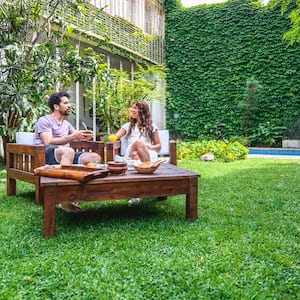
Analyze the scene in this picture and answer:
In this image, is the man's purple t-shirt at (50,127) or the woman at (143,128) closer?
the man's purple t-shirt at (50,127)

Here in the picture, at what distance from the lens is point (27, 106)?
4.55m

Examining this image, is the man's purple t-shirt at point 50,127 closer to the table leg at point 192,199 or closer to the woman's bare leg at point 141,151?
the woman's bare leg at point 141,151

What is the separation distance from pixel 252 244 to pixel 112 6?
341 inches

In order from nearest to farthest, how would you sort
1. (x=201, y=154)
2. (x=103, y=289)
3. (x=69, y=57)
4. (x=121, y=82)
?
(x=103, y=289)
(x=69, y=57)
(x=201, y=154)
(x=121, y=82)

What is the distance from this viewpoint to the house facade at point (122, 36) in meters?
8.10

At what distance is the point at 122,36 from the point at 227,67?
4.13m

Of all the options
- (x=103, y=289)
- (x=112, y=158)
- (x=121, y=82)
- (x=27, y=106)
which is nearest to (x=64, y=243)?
(x=103, y=289)

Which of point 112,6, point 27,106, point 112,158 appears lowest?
point 112,158

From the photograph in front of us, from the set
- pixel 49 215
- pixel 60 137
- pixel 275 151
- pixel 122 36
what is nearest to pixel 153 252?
pixel 49 215

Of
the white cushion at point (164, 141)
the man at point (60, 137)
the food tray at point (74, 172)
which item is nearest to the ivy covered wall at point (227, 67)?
the white cushion at point (164, 141)

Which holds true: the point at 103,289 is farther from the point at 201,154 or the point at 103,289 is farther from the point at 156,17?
the point at 156,17

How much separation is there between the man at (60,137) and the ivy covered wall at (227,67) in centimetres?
855

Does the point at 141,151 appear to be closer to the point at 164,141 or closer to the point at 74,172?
the point at 74,172

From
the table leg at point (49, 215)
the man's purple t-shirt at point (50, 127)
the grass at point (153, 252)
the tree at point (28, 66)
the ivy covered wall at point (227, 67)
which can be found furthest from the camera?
the ivy covered wall at point (227, 67)
